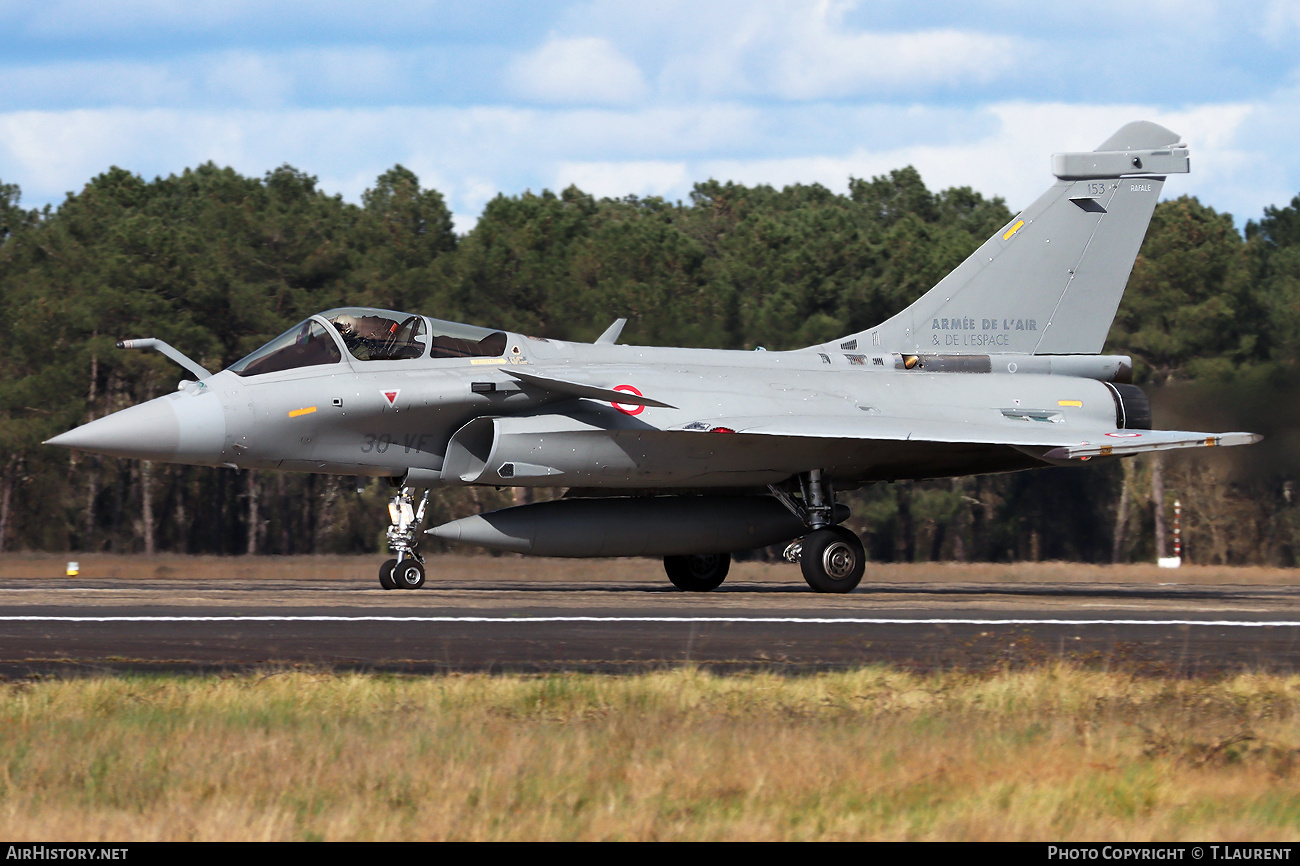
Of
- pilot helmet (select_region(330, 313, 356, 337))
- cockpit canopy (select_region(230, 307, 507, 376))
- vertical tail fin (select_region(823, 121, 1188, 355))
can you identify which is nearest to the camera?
cockpit canopy (select_region(230, 307, 507, 376))

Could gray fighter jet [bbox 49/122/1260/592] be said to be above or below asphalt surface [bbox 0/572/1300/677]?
above

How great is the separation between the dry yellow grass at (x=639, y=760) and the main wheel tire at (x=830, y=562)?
27.9ft

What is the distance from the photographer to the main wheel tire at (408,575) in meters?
16.0

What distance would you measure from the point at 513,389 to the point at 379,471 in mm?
1804

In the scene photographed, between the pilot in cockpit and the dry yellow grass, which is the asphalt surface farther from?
the pilot in cockpit

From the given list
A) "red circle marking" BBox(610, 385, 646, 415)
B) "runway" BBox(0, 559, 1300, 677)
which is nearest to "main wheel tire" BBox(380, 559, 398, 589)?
"runway" BBox(0, 559, 1300, 677)

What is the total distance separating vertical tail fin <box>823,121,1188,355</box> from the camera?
18.7 metres

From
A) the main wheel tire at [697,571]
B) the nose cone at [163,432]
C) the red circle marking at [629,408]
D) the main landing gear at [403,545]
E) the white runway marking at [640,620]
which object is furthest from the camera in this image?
the main wheel tire at [697,571]

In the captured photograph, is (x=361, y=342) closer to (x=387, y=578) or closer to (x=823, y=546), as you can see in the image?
(x=387, y=578)

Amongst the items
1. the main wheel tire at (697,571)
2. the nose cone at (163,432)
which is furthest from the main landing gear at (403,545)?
the main wheel tire at (697,571)

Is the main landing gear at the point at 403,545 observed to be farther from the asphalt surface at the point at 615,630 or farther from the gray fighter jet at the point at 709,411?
the asphalt surface at the point at 615,630

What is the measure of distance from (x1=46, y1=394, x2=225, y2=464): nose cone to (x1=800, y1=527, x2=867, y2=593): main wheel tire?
674 centimetres

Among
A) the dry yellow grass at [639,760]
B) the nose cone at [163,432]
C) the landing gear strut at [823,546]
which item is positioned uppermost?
the nose cone at [163,432]
